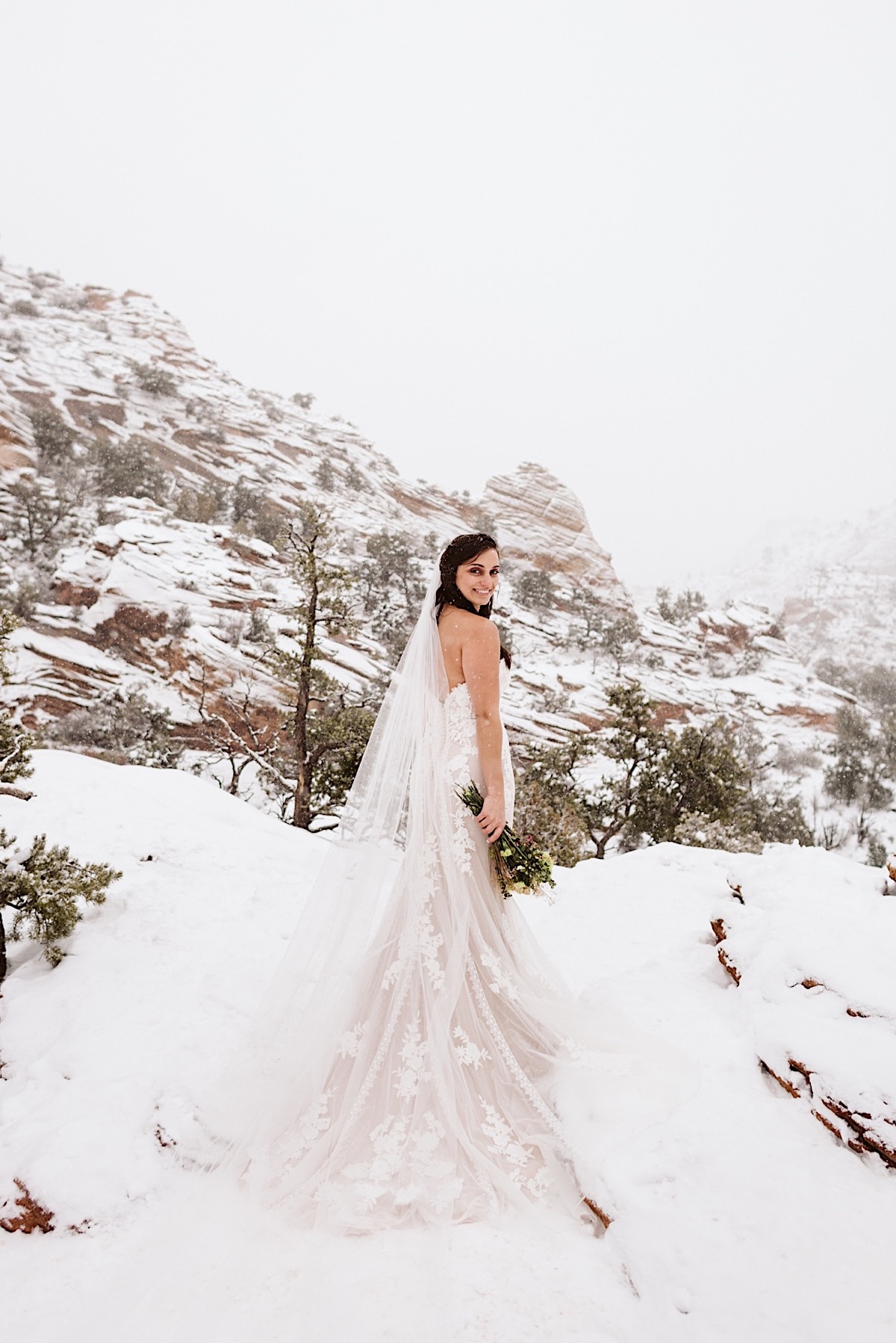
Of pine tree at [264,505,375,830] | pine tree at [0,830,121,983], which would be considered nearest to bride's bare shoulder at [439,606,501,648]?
pine tree at [0,830,121,983]

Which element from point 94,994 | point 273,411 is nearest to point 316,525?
point 94,994

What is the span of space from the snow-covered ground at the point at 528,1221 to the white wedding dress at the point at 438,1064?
14 cm

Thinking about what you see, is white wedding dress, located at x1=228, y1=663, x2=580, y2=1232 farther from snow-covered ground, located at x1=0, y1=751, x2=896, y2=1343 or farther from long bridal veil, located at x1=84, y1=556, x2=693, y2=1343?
snow-covered ground, located at x1=0, y1=751, x2=896, y2=1343

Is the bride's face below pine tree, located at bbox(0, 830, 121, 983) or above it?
above

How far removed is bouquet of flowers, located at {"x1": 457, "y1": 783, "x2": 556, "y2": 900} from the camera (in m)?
2.88

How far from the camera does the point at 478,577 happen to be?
9.59 ft

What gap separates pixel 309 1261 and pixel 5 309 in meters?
48.2

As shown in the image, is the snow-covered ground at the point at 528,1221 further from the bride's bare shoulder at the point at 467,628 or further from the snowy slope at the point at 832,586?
the snowy slope at the point at 832,586

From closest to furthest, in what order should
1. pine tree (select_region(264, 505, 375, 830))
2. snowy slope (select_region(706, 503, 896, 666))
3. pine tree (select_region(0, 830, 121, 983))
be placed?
1. pine tree (select_region(0, 830, 121, 983))
2. pine tree (select_region(264, 505, 375, 830))
3. snowy slope (select_region(706, 503, 896, 666))

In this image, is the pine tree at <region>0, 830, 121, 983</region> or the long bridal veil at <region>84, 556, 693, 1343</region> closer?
the long bridal veil at <region>84, 556, 693, 1343</region>

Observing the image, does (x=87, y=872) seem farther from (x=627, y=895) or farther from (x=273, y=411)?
(x=273, y=411)

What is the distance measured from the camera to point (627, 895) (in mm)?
5793

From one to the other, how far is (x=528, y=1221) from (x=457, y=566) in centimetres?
259

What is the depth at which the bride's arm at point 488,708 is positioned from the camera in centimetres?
282
